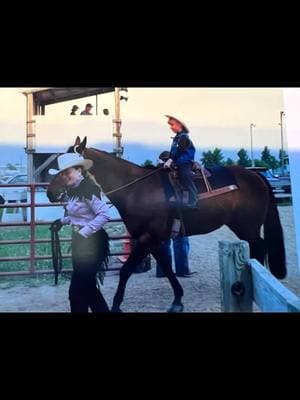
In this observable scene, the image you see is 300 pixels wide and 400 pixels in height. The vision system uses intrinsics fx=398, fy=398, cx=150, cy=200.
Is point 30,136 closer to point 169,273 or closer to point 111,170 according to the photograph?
point 111,170

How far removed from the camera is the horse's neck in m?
2.47

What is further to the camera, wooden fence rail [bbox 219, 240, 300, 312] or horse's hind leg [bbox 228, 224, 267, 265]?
horse's hind leg [bbox 228, 224, 267, 265]

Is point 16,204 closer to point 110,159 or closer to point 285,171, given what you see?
point 110,159

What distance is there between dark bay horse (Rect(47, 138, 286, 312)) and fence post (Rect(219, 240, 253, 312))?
2.62 feet

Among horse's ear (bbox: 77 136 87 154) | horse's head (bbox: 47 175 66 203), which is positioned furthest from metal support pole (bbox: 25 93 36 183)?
horse's ear (bbox: 77 136 87 154)

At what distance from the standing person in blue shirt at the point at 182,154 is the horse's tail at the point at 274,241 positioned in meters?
0.49

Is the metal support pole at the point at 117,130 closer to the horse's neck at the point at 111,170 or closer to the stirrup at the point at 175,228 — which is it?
the horse's neck at the point at 111,170

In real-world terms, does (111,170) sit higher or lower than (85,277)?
higher

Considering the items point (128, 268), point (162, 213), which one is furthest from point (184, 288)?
point (162, 213)

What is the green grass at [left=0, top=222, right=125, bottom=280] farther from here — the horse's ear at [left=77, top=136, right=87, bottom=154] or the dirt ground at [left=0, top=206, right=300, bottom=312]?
the horse's ear at [left=77, top=136, right=87, bottom=154]

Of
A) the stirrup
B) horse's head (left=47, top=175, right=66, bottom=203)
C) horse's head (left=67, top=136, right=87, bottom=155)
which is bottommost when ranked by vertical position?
the stirrup

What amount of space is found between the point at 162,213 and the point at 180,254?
275 millimetres

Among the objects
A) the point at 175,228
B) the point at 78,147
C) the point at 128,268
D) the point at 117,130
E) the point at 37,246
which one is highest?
the point at 117,130

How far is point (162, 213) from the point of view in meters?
2.47
